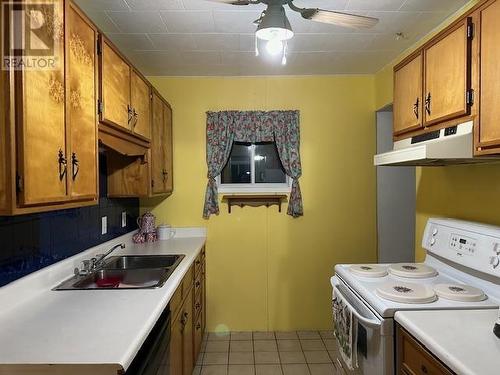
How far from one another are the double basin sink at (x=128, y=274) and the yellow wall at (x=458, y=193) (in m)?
1.74

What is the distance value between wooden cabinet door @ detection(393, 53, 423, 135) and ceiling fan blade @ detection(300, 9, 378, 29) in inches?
21.1

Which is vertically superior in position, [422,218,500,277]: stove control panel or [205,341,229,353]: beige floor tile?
[422,218,500,277]: stove control panel

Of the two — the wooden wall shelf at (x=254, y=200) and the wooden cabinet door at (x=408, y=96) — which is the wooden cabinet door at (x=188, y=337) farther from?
the wooden cabinet door at (x=408, y=96)

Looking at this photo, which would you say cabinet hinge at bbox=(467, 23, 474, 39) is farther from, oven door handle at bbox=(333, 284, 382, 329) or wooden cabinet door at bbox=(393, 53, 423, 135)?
oven door handle at bbox=(333, 284, 382, 329)

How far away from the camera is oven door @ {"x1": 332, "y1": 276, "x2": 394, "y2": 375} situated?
150 cm

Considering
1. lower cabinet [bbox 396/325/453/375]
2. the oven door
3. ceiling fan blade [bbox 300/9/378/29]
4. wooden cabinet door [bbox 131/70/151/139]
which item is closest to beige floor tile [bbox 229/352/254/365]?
the oven door

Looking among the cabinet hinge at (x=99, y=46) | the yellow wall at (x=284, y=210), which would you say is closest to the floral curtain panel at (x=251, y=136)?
the yellow wall at (x=284, y=210)

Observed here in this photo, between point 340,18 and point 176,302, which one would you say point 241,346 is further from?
point 340,18

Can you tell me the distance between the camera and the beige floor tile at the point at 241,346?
9.83 feet

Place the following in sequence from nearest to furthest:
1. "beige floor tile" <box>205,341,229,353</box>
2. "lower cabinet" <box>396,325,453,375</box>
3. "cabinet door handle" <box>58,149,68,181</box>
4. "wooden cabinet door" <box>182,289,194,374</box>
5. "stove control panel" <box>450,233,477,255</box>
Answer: "lower cabinet" <box>396,325,453,375</box>
"cabinet door handle" <box>58,149,68,181</box>
"stove control panel" <box>450,233,477,255</box>
"wooden cabinet door" <box>182,289,194,374</box>
"beige floor tile" <box>205,341,229,353</box>

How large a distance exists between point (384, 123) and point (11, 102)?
10.00 ft

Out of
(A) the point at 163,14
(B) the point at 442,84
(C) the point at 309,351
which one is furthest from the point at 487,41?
(C) the point at 309,351

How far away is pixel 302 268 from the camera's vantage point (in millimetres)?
3354

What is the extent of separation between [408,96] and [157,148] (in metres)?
1.82
